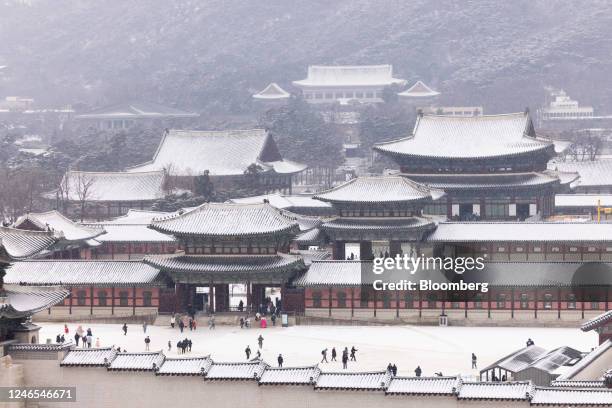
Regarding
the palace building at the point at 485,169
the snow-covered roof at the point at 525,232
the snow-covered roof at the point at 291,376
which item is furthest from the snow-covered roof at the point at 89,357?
the palace building at the point at 485,169

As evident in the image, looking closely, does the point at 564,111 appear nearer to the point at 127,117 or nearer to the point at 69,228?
the point at 127,117

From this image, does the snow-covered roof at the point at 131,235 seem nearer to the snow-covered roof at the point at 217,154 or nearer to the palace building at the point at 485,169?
the palace building at the point at 485,169

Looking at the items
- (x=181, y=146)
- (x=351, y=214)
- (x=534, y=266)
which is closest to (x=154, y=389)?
(x=534, y=266)

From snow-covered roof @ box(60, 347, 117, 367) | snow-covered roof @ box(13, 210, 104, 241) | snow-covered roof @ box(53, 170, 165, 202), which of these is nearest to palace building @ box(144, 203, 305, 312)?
snow-covered roof @ box(13, 210, 104, 241)

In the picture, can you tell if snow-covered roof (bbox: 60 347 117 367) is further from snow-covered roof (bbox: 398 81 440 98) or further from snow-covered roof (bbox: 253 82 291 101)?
snow-covered roof (bbox: 253 82 291 101)

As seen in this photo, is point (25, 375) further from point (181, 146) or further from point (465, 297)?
point (181, 146)
